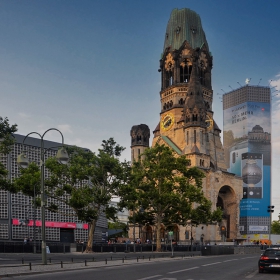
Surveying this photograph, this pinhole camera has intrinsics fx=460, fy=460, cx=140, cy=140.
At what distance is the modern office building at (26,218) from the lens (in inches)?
2625

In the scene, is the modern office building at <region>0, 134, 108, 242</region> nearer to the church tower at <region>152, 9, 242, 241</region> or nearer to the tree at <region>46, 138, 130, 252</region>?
the tree at <region>46, 138, 130, 252</region>

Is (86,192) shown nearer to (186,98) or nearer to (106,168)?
(106,168)

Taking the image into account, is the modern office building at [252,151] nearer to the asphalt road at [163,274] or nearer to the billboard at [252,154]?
the billboard at [252,154]

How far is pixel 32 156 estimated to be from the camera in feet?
239

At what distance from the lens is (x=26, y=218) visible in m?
68.4

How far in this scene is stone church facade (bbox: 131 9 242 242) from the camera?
8900 centimetres

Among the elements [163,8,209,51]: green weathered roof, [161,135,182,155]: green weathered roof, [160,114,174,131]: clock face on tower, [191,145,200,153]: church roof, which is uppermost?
[163,8,209,51]: green weathered roof

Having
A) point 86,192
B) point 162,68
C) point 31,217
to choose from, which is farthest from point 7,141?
point 162,68

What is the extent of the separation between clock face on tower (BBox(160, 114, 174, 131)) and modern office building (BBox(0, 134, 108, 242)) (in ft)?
110

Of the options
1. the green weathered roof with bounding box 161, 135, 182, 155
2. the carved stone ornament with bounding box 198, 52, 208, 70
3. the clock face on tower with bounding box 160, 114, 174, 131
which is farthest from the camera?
the carved stone ornament with bounding box 198, 52, 208, 70

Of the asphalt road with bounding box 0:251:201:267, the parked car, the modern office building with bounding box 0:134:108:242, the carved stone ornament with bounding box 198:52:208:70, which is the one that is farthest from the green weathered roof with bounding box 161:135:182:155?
the parked car

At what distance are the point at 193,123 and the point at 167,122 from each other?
45.1 feet

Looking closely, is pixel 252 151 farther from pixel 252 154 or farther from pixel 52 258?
pixel 52 258

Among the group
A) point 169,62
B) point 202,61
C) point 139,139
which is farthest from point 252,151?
point 139,139
